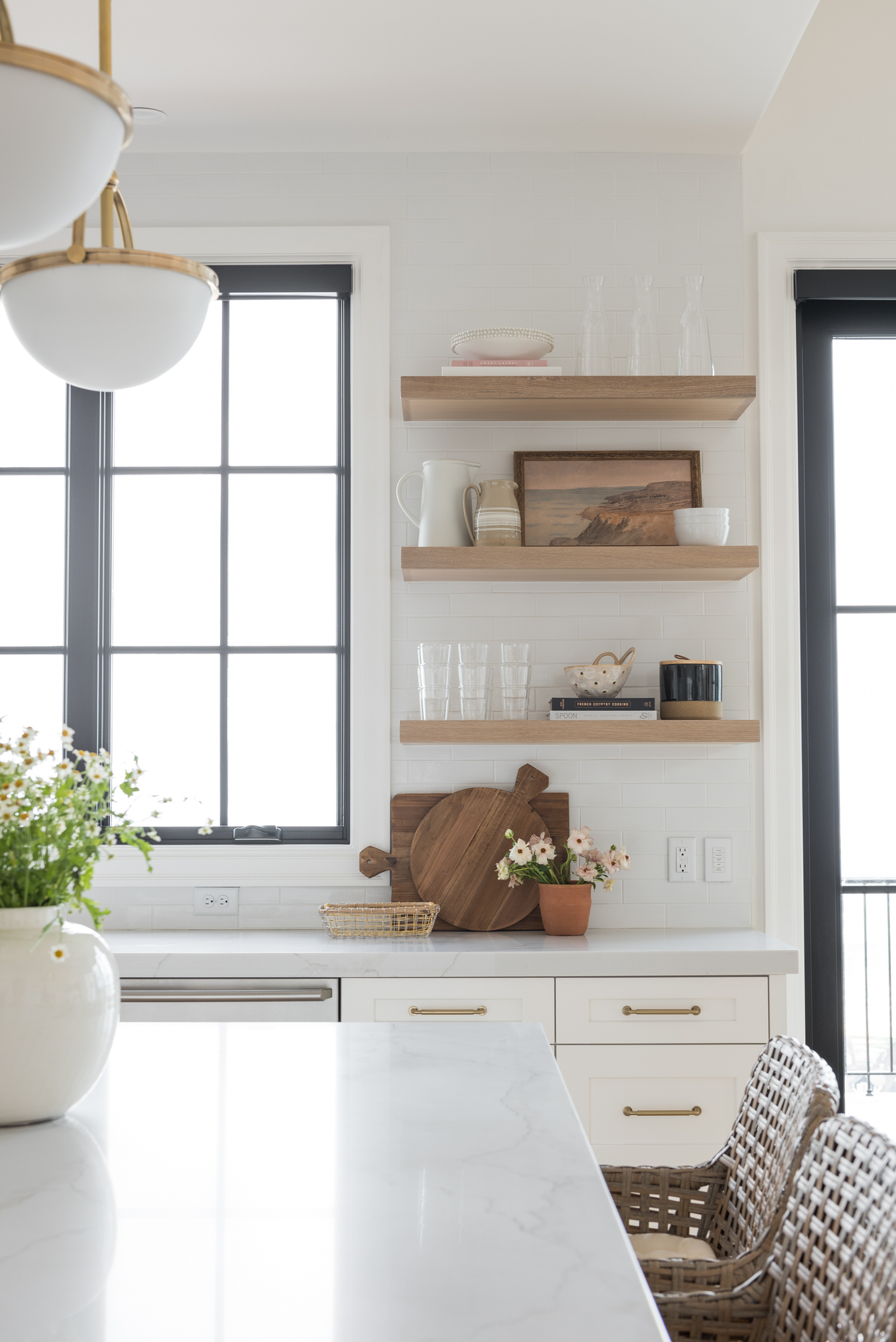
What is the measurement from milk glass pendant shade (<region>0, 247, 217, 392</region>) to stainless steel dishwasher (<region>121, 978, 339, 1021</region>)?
5.61 ft

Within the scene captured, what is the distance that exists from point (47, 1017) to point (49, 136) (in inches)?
37.2

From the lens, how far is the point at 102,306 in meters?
1.33

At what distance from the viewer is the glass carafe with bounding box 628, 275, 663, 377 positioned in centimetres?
305

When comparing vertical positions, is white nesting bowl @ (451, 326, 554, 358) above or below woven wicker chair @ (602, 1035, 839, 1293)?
above

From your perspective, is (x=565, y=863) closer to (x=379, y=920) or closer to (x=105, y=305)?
(x=379, y=920)

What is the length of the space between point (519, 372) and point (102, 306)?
72.3 inches

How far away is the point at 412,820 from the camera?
3.15 meters

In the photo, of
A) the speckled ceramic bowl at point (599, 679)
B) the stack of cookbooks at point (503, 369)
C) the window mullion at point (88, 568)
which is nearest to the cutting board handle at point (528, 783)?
the speckled ceramic bowl at point (599, 679)

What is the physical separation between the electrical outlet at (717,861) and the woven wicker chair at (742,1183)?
4.81ft

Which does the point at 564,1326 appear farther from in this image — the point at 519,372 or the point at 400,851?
the point at 519,372

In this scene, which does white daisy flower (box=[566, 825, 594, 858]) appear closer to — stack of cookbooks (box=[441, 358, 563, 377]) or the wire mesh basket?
the wire mesh basket

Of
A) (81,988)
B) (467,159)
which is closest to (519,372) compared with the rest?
(467,159)

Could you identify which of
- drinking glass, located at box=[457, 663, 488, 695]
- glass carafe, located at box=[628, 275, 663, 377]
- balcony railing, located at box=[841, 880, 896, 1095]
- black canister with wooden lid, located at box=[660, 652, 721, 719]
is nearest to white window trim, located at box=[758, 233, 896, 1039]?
balcony railing, located at box=[841, 880, 896, 1095]

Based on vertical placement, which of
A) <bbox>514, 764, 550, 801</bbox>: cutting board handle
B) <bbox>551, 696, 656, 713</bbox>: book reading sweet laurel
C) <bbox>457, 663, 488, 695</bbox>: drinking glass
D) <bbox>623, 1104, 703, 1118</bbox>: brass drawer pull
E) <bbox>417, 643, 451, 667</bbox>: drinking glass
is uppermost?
<bbox>417, 643, 451, 667</bbox>: drinking glass
